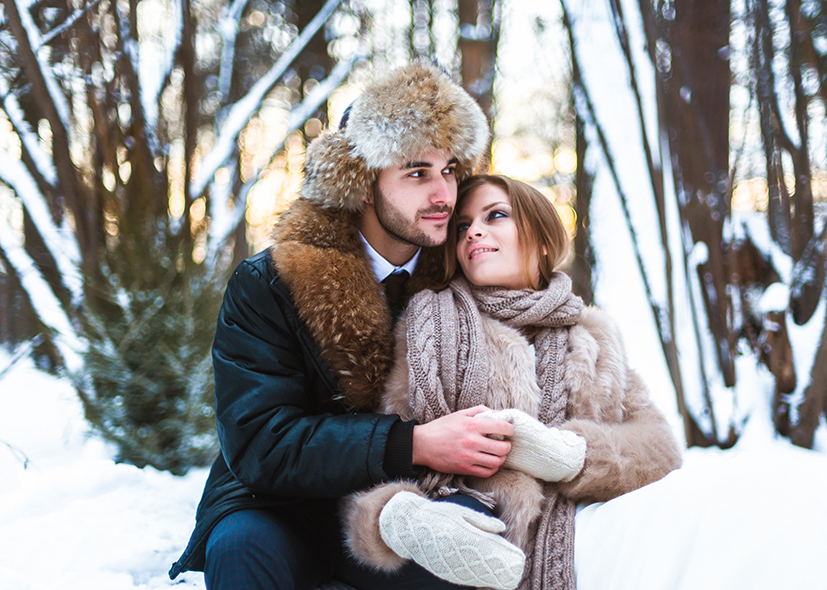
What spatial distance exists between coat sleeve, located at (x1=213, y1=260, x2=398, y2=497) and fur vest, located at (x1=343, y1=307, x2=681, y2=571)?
0.36 feet

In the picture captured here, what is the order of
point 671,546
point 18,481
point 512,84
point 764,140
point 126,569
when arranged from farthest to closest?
point 512,84 < point 764,140 < point 18,481 < point 126,569 < point 671,546

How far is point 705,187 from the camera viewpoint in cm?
364

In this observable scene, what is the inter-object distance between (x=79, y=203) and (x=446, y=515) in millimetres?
3244

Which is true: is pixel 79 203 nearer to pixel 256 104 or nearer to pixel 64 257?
pixel 64 257

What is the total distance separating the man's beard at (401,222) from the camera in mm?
2072

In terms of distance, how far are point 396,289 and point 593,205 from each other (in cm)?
265

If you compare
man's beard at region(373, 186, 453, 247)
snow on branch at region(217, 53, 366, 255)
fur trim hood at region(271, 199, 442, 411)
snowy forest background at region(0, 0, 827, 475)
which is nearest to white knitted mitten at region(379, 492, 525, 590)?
fur trim hood at region(271, 199, 442, 411)

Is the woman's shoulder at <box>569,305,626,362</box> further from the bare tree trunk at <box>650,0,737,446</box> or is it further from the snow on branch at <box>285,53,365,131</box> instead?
the snow on branch at <box>285,53,365,131</box>

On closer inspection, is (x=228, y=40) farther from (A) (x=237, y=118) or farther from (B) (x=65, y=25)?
(B) (x=65, y=25)

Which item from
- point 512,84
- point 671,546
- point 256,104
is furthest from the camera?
point 512,84

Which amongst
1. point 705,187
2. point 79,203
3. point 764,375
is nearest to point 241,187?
point 79,203

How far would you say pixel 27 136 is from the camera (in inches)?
139

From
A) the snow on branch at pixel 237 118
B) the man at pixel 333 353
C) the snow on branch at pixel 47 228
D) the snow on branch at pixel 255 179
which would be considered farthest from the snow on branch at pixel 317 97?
the man at pixel 333 353

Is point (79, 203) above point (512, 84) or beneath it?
beneath
